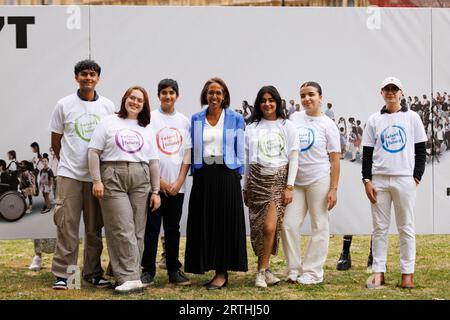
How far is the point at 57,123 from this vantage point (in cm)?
542

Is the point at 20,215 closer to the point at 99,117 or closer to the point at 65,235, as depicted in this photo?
the point at 65,235

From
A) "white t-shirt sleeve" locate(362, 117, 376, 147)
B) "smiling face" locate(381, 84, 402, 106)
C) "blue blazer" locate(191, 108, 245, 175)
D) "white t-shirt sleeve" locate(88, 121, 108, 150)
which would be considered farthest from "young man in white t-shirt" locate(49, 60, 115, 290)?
"smiling face" locate(381, 84, 402, 106)

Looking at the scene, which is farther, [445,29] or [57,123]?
[445,29]

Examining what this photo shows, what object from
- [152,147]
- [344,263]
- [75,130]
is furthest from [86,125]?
[344,263]

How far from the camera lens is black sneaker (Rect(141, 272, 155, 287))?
220 inches

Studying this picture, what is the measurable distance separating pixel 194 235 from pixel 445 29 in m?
3.07

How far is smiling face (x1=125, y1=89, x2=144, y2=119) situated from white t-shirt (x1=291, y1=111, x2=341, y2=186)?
50.9 inches

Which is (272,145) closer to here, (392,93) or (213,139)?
(213,139)

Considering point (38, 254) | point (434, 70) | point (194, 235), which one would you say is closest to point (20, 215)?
point (38, 254)

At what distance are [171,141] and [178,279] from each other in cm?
111

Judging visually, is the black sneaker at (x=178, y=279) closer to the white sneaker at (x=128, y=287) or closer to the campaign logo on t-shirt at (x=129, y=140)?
the white sneaker at (x=128, y=287)

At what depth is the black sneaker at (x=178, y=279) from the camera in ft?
18.6

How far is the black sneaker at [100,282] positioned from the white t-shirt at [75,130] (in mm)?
835

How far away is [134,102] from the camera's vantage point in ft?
17.2
